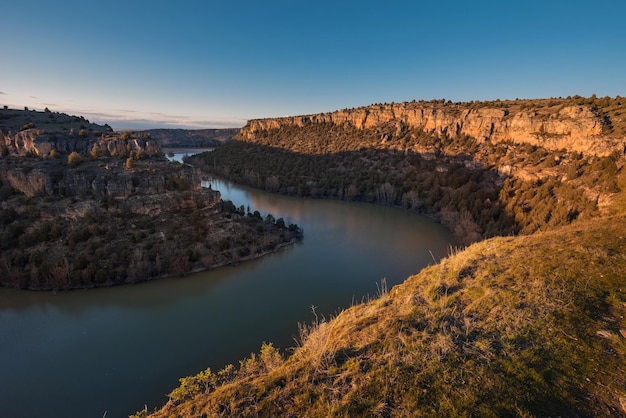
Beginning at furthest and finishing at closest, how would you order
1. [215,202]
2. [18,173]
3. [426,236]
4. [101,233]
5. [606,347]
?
[426,236] → [215,202] → [18,173] → [101,233] → [606,347]

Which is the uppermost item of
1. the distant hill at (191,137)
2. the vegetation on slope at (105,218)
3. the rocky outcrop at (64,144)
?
the distant hill at (191,137)

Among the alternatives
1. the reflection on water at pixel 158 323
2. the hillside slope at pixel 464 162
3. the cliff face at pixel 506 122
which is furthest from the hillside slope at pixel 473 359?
the cliff face at pixel 506 122

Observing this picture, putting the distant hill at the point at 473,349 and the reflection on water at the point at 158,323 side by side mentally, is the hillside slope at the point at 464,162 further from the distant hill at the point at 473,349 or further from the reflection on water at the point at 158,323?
the reflection on water at the point at 158,323

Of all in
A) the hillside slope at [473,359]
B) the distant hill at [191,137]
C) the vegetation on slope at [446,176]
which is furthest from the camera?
the distant hill at [191,137]

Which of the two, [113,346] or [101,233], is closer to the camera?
[113,346]

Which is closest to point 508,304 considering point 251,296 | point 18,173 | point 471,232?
point 251,296

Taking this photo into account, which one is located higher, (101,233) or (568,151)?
(568,151)

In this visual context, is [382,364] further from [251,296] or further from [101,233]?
[101,233]
